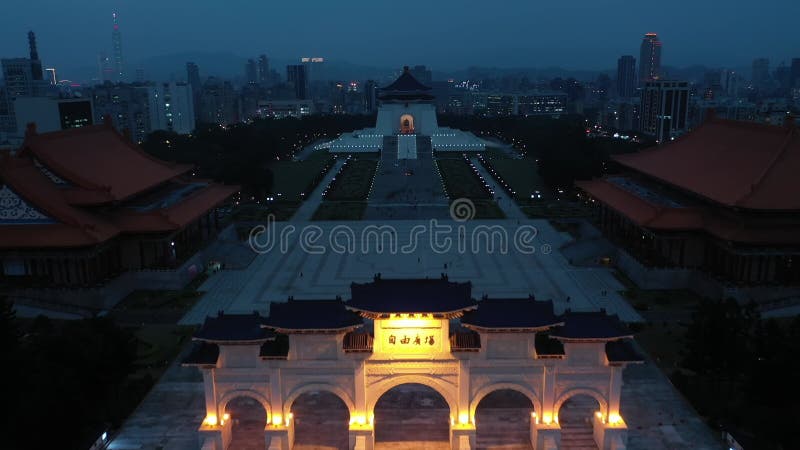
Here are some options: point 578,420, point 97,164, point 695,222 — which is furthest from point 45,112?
point 578,420

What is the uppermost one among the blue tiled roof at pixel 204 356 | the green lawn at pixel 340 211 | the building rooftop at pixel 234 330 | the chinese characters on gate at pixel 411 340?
the building rooftop at pixel 234 330

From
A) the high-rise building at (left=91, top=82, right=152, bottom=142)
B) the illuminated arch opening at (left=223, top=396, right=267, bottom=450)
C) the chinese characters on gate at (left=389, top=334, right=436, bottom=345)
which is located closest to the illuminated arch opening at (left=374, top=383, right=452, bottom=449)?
the chinese characters on gate at (left=389, top=334, right=436, bottom=345)

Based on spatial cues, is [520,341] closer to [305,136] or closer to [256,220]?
[256,220]

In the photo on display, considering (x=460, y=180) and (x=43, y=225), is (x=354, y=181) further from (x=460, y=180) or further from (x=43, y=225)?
(x=43, y=225)

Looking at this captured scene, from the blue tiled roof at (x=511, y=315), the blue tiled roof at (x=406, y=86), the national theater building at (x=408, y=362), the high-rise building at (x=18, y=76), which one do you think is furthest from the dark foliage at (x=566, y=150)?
the high-rise building at (x=18, y=76)

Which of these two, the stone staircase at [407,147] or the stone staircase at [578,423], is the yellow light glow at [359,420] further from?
the stone staircase at [407,147]

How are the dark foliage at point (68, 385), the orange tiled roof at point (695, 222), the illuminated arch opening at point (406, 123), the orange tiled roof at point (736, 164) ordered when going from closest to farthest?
the dark foliage at point (68, 385) → the orange tiled roof at point (695, 222) → the orange tiled roof at point (736, 164) → the illuminated arch opening at point (406, 123)
